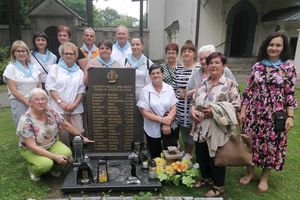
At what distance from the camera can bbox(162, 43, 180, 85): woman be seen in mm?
4152

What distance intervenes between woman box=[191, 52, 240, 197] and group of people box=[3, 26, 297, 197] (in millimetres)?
11

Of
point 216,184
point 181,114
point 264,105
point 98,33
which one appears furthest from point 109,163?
point 98,33

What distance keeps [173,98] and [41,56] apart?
2.22 meters

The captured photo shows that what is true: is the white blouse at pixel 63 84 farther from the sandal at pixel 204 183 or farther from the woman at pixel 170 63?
the sandal at pixel 204 183

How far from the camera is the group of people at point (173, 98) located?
327 cm

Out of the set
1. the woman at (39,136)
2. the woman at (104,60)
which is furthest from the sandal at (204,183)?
the woman at (104,60)

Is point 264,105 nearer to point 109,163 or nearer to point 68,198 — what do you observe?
point 109,163

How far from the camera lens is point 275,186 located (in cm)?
387

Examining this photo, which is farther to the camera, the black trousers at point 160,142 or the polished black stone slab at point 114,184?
the black trousers at point 160,142

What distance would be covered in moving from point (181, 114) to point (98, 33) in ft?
54.8

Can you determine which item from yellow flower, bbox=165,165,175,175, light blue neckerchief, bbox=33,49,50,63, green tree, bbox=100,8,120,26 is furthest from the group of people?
green tree, bbox=100,8,120,26

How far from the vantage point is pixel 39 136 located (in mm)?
3686

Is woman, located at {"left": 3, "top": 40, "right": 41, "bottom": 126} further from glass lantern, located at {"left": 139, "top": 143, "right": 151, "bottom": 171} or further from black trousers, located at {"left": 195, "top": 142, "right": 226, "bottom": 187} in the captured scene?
black trousers, located at {"left": 195, "top": 142, "right": 226, "bottom": 187}

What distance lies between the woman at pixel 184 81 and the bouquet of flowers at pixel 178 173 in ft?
0.88
